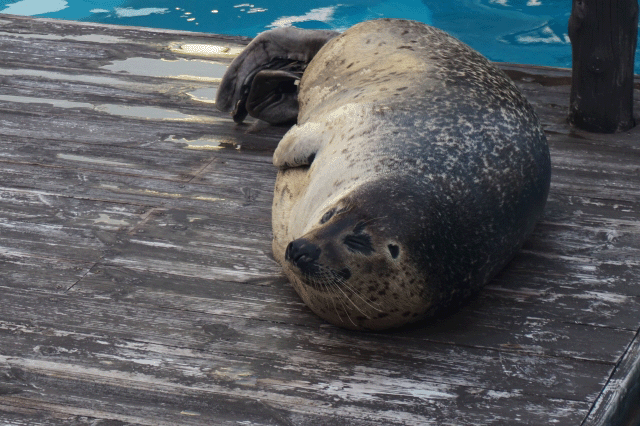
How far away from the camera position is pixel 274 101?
164 inches

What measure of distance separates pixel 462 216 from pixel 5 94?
3.01 metres

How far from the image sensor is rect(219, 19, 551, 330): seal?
2.30m

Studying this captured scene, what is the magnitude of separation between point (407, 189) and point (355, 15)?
23.1 feet

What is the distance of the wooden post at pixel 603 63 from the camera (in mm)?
3865

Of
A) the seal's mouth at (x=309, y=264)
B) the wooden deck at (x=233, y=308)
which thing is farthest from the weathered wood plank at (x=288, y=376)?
the seal's mouth at (x=309, y=264)

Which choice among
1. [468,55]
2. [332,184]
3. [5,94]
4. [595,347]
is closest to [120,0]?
[5,94]

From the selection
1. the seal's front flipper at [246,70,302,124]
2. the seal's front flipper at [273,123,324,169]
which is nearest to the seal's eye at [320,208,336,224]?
the seal's front flipper at [273,123,324,169]

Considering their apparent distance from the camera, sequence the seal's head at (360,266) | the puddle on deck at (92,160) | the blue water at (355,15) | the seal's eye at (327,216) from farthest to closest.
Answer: the blue water at (355,15), the puddle on deck at (92,160), the seal's eye at (327,216), the seal's head at (360,266)

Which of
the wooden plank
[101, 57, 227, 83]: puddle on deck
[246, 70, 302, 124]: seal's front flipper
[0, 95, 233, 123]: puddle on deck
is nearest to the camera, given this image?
the wooden plank

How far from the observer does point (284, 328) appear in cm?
246

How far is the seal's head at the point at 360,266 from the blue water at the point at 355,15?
20.1ft

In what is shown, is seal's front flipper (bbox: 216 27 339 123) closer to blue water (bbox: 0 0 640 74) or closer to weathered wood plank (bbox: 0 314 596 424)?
weathered wood plank (bbox: 0 314 596 424)

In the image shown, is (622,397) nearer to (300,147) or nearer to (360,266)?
(360,266)

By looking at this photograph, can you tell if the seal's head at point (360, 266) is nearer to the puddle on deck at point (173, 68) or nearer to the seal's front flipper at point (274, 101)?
the seal's front flipper at point (274, 101)
